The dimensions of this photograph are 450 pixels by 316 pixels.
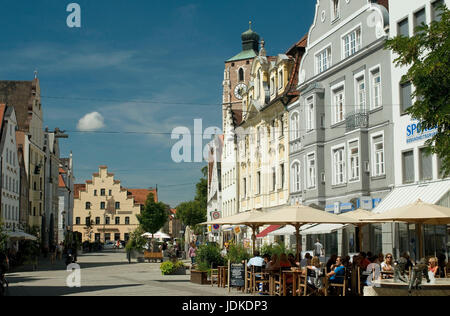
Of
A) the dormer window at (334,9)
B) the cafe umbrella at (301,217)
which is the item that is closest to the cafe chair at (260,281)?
the cafe umbrella at (301,217)

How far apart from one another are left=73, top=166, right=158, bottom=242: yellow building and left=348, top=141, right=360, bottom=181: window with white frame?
89.3m

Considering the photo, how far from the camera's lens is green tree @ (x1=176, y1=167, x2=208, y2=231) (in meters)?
99.1

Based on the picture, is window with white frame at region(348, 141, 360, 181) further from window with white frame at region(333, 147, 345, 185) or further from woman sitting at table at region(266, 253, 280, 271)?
woman sitting at table at region(266, 253, 280, 271)

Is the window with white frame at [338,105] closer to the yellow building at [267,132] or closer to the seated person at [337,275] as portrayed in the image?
the yellow building at [267,132]

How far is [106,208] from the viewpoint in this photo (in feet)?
386

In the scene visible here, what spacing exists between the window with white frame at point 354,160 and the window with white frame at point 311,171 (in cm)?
393

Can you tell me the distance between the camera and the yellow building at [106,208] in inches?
4641

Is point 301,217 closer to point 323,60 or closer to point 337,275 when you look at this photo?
point 337,275

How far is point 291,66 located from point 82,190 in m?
84.0

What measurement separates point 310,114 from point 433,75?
792 inches

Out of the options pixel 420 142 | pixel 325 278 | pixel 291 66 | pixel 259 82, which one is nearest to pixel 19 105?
pixel 259 82
